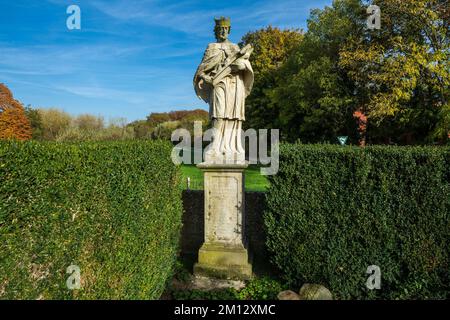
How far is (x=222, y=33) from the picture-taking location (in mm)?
6574

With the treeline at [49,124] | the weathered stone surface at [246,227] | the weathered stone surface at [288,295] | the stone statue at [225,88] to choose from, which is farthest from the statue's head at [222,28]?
the treeline at [49,124]

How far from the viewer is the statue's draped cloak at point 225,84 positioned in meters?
6.51

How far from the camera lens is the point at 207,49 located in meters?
6.69

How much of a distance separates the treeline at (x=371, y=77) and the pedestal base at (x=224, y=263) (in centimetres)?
1124

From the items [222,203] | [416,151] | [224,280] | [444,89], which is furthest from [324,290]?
[444,89]

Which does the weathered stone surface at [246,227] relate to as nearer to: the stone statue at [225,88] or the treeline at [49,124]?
the stone statue at [225,88]

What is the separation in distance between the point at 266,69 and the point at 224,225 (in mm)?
20631

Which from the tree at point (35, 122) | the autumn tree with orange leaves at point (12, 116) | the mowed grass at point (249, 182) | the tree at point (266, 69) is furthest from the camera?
the tree at point (35, 122)

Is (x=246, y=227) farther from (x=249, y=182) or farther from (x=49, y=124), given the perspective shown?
(x=49, y=124)

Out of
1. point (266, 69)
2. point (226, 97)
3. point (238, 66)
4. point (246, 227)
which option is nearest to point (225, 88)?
point (226, 97)
